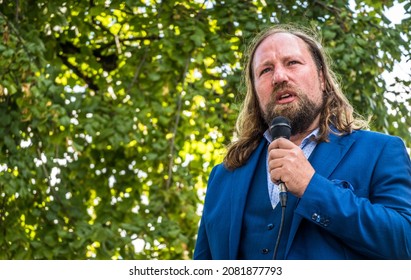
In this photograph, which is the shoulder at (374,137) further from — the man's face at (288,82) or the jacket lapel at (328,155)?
the man's face at (288,82)

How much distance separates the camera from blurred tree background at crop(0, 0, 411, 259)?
6547mm

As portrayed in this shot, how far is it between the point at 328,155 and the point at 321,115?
0.29 m

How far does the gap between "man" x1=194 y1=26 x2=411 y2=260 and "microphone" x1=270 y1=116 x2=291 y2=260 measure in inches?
1.1

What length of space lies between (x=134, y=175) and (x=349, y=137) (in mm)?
5119

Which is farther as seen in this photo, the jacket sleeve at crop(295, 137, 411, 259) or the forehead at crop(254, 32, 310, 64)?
the forehead at crop(254, 32, 310, 64)

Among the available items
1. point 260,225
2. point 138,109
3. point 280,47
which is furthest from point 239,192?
point 138,109

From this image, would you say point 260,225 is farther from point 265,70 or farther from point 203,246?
point 265,70

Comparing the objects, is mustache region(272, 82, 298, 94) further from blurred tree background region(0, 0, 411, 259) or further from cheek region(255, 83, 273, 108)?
blurred tree background region(0, 0, 411, 259)

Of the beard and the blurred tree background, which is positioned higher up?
the beard

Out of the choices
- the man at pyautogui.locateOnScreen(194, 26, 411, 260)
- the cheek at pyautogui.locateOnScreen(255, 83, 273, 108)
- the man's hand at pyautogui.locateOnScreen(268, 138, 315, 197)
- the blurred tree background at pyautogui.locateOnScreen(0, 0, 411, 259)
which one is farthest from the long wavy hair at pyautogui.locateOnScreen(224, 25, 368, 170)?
the blurred tree background at pyautogui.locateOnScreen(0, 0, 411, 259)

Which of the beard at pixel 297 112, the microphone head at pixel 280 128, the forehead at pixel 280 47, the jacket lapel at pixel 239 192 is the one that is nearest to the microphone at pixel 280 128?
the microphone head at pixel 280 128

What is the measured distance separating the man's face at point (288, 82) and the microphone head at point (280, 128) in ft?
0.40

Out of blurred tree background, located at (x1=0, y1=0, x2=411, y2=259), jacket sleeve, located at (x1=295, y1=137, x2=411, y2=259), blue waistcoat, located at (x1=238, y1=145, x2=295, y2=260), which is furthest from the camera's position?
blurred tree background, located at (x1=0, y1=0, x2=411, y2=259)

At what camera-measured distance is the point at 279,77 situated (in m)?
2.85
